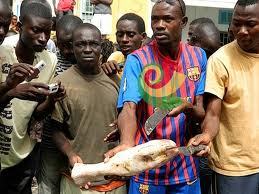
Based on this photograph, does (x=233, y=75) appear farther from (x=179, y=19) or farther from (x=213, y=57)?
(x=179, y=19)

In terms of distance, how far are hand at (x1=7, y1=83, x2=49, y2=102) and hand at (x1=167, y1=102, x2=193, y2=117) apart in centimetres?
85

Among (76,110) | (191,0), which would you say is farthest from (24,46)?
(191,0)

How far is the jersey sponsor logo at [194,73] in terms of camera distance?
3.26 m

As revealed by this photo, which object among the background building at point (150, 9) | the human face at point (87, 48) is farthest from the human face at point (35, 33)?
the background building at point (150, 9)

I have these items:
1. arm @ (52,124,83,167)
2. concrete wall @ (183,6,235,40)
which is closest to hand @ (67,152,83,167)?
arm @ (52,124,83,167)

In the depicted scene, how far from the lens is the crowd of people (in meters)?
3.11

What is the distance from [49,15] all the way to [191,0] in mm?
9470

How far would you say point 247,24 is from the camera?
10.1 ft

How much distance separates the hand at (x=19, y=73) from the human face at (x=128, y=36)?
1.60 m

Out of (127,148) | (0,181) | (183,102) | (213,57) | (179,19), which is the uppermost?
(179,19)

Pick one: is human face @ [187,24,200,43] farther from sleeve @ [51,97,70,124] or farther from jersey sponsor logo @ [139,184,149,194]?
jersey sponsor logo @ [139,184,149,194]

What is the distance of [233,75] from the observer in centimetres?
310

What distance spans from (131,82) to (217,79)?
54cm

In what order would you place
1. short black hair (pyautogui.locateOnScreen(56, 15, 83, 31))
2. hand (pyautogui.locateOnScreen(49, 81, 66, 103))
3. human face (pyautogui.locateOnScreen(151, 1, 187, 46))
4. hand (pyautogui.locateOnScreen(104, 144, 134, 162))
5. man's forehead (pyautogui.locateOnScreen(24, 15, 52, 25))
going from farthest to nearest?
short black hair (pyautogui.locateOnScreen(56, 15, 83, 31))
man's forehead (pyautogui.locateOnScreen(24, 15, 52, 25))
hand (pyautogui.locateOnScreen(49, 81, 66, 103))
human face (pyautogui.locateOnScreen(151, 1, 187, 46))
hand (pyautogui.locateOnScreen(104, 144, 134, 162))
